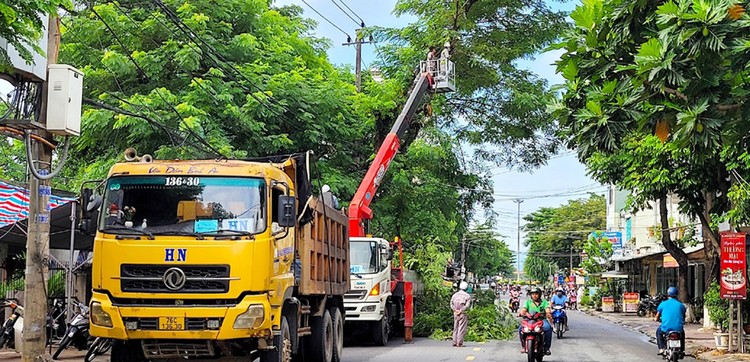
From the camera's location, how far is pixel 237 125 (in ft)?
69.1

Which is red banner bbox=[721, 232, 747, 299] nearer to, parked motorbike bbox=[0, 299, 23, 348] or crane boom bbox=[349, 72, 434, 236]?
crane boom bbox=[349, 72, 434, 236]

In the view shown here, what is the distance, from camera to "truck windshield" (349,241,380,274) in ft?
64.5

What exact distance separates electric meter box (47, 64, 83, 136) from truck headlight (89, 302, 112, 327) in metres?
2.91

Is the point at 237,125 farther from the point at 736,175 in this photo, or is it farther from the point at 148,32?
the point at 736,175

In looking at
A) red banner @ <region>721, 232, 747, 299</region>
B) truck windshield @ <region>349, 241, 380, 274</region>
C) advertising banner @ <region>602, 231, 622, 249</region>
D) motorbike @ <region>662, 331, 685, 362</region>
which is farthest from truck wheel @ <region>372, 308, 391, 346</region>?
advertising banner @ <region>602, 231, 622, 249</region>

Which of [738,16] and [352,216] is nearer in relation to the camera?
[738,16]

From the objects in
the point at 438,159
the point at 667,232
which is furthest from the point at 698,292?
the point at 438,159

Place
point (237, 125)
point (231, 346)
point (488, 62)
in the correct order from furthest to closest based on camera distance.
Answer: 1. point (488, 62)
2. point (237, 125)
3. point (231, 346)

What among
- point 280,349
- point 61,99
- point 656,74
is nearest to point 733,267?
point 656,74

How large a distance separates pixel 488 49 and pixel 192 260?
648 inches

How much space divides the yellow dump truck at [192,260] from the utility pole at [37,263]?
1.43 metres

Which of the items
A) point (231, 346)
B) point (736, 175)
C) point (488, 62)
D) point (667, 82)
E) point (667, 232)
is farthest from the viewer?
point (667, 232)

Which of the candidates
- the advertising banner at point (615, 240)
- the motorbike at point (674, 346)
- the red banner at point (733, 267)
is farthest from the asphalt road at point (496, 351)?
the advertising banner at point (615, 240)

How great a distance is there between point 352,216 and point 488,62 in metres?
8.10
